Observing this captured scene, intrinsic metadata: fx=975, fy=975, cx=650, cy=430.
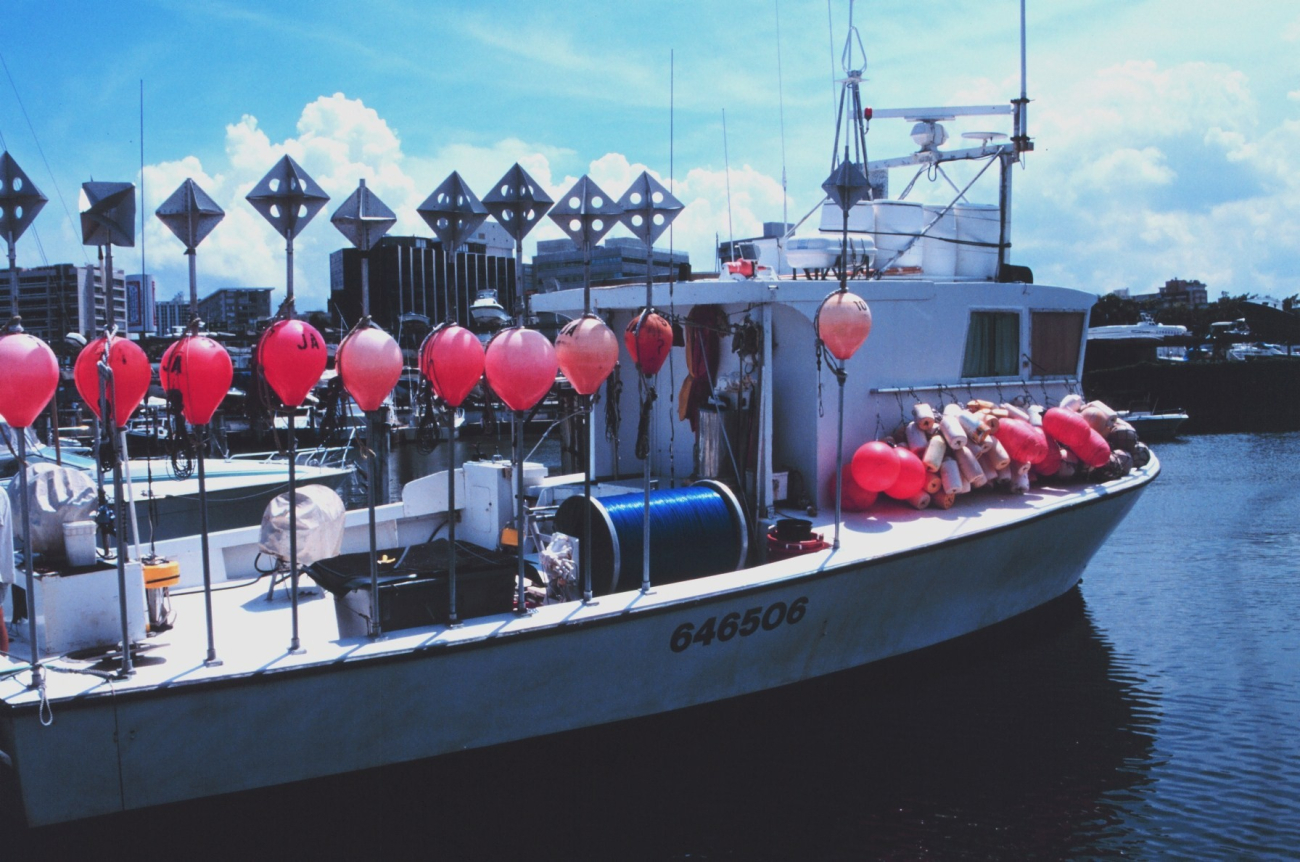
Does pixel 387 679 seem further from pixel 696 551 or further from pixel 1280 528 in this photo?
pixel 1280 528

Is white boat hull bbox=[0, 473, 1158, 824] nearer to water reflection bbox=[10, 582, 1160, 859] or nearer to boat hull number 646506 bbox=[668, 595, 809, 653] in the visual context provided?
boat hull number 646506 bbox=[668, 595, 809, 653]

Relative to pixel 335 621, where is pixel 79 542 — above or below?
above

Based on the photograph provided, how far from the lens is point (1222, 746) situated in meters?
7.34

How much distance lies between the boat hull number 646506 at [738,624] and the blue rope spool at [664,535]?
0.46 meters

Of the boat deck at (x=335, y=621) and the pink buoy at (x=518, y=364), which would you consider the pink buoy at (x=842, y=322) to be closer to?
the boat deck at (x=335, y=621)

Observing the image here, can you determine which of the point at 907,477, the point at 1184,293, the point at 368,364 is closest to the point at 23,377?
the point at 368,364

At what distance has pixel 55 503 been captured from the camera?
5742 millimetres

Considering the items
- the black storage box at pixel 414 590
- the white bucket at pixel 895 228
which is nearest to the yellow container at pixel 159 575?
the black storage box at pixel 414 590

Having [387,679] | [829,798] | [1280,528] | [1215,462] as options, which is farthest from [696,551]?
[1215,462]

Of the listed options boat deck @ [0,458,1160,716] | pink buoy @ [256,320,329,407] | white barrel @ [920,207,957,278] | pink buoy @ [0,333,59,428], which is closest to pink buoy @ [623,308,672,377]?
boat deck @ [0,458,1160,716]

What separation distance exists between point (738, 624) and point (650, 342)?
2.02 meters

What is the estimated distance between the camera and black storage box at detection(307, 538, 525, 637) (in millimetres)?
5621

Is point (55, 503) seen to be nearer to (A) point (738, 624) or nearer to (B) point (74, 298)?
(A) point (738, 624)

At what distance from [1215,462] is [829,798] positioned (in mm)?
24606
